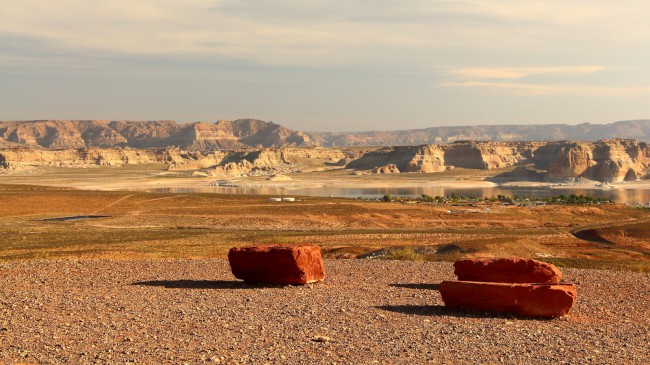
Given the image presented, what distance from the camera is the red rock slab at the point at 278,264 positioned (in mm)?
19125

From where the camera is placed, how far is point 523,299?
619 inches

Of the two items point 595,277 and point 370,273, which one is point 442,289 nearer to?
point 370,273

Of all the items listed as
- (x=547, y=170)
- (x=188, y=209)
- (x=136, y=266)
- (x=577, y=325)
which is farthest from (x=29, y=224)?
(x=547, y=170)

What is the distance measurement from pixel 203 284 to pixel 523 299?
901 cm

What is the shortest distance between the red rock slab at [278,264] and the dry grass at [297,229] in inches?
390

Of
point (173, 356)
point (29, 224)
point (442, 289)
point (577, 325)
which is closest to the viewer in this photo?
point (173, 356)

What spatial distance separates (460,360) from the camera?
39.4 feet

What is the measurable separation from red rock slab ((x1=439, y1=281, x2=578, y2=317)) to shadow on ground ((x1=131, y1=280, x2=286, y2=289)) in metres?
5.66

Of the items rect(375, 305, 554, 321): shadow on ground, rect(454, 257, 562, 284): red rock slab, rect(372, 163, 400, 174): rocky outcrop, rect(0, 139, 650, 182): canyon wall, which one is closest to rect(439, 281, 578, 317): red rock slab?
rect(375, 305, 554, 321): shadow on ground

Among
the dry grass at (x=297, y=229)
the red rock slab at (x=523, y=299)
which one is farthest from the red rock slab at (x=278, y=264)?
the dry grass at (x=297, y=229)

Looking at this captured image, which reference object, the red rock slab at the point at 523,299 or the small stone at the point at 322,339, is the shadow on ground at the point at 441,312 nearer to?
the red rock slab at the point at 523,299

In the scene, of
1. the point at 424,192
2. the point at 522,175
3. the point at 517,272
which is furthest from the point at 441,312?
the point at 522,175

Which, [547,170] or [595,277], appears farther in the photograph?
[547,170]

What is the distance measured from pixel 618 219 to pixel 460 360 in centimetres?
5842
